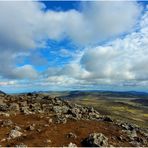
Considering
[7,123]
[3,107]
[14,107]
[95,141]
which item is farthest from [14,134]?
[14,107]

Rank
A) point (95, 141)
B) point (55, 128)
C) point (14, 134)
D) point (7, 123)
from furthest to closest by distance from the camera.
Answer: point (7, 123), point (55, 128), point (14, 134), point (95, 141)

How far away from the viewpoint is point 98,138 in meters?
39.8

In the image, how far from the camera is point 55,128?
45.8 metres

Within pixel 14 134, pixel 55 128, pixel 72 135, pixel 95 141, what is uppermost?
pixel 55 128

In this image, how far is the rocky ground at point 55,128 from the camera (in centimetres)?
3984

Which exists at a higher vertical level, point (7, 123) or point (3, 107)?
point (3, 107)

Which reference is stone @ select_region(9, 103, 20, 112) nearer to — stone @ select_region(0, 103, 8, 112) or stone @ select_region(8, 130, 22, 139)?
stone @ select_region(0, 103, 8, 112)

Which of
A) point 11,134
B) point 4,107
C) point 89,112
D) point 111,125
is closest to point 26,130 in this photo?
point 11,134

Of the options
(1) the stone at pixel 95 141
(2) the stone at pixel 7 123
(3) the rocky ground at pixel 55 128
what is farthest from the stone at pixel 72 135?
(2) the stone at pixel 7 123

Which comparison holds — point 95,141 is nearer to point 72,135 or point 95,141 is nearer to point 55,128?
point 72,135

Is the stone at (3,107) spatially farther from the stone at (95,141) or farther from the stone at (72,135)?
the stone at (95,141)

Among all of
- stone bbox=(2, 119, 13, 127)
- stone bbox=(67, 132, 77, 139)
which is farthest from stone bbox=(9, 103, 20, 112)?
stone bbox=(67, 132, 77, 139)

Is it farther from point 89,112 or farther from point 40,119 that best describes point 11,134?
point 89,112

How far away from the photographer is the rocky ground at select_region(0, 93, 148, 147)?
39.8 meters
